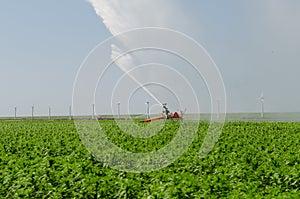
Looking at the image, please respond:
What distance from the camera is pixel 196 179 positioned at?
8.97m

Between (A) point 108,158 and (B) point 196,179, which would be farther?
(A) point 108,158

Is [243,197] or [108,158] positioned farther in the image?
[108,158]

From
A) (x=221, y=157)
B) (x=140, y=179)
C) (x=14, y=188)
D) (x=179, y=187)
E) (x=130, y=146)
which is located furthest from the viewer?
(x=130, y=146)

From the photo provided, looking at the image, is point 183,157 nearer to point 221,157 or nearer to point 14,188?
point 221,157

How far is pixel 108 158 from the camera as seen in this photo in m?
13.3

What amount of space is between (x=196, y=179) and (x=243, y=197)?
69.7 inches

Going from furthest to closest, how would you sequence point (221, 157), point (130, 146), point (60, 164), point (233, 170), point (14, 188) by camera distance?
point (130, 146) < point (221, 157) < point (60, 164) < point (233, 170) < point (14, 188)

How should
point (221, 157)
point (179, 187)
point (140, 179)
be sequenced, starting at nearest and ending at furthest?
1. point (179, 187)
2. point (140, 179)
3. point (221, 157)

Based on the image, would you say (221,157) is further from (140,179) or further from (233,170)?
(140,179)

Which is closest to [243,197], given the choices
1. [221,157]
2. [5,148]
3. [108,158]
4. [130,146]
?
[221,157]

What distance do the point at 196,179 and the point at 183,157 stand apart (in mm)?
4205

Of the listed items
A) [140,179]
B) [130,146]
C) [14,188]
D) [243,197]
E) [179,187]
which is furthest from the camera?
[130,146]

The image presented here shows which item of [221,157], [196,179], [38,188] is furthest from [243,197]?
[221,157]

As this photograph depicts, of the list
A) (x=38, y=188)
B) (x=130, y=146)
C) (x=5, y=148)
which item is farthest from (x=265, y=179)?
(x=5, y=148)
